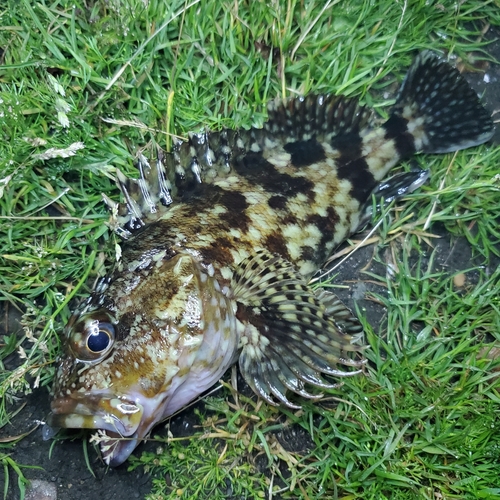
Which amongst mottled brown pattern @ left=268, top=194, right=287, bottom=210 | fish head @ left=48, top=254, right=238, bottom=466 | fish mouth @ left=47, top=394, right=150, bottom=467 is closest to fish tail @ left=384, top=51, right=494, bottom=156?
mottled brown pattern @ left=268, top=194, right=287, bottom=210

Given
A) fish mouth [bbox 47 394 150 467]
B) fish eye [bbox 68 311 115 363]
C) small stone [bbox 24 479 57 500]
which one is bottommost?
small stone [bbox 24 479 57 500]

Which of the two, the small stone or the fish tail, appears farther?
the fish tail

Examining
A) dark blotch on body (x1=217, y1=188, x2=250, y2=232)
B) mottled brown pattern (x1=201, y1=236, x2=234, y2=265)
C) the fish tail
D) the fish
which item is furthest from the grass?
mottled brown pattern (x1=201, y1=236, x2=234, y2=265)

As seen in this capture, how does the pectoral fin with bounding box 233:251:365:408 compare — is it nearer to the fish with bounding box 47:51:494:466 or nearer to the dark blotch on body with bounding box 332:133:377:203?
the fish with bounding box 47:51:494:466

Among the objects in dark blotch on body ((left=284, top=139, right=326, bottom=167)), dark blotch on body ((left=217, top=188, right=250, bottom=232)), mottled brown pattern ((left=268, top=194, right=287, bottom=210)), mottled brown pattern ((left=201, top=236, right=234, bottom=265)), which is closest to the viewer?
mottled brown pattern ((left=201, top=236, right=234, bottom=265))

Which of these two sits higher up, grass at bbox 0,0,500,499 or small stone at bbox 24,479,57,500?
grass at bbox 0,0,500,499

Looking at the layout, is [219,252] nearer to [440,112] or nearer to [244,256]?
[244,256]

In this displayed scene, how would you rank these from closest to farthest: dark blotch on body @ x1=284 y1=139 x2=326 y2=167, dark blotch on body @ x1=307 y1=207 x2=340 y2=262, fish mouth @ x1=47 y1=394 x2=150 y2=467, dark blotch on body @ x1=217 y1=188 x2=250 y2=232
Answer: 1. fish mouth @ x1=47 y1=394 x2=150 y2=467
2. dark blotch on body @ x1=217 y1=188 x2=250 y2=232
3. dark blotch on body @ x1=307 y1=207 x2=340 y2=262
4. dark blotch on body @ x1=284 y1=139 x2=326 y2=167

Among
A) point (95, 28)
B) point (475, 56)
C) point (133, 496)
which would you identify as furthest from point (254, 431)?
point (475, 56)
